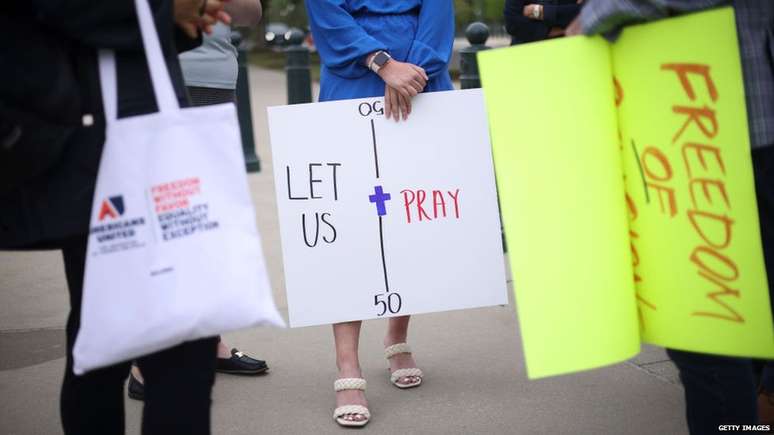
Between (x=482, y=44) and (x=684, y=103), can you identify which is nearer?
(x=684, y=103)

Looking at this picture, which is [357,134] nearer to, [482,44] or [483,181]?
[483,181]

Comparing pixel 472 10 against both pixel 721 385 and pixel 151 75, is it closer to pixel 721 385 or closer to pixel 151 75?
pixel 721 385

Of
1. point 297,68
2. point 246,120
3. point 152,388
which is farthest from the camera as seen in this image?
point 246,120

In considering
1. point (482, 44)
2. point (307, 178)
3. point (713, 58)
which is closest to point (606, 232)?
point (713, 58)

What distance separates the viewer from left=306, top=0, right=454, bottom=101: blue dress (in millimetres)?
3107

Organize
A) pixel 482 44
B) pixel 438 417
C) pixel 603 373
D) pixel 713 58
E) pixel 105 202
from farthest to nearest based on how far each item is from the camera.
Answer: pixel 482 44, pixel 603 373, pixel 438 417, pixel 713 58, pixel 105 202

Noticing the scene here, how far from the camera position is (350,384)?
3.18 meters

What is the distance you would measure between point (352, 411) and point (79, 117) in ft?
5.24

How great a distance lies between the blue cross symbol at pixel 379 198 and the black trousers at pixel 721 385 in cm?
128

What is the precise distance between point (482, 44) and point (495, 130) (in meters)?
3.57

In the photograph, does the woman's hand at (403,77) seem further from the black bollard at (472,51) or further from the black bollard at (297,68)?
the black bollard at (297,68)

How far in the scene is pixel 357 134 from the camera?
10.4 feet

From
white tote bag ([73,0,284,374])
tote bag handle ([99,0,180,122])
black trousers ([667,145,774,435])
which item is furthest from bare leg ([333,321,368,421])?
tote bag handle ([99,0,180,122])

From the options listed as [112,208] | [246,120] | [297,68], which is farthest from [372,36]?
[246,120]
